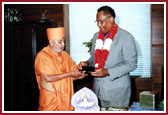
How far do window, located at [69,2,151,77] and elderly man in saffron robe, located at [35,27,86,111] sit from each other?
282 centimetres

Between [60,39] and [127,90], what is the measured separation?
3.25ft

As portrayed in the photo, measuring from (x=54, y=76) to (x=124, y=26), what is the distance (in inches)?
125

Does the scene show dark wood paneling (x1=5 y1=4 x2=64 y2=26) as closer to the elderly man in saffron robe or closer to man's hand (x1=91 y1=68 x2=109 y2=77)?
the elderly man in saffron robe

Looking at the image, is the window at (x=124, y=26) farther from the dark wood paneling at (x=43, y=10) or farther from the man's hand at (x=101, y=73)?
the man's hand at (x=101, y=73)

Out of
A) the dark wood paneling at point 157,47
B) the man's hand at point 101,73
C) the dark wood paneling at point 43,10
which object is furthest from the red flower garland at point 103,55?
the dark wood paneling at point 43,10

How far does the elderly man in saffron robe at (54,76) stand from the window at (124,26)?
282 cm

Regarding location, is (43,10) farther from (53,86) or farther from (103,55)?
(53,86)

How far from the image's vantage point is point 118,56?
254 centimetres

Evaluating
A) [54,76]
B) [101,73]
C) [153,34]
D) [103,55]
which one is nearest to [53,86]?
[54,76]

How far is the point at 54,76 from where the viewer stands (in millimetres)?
2289

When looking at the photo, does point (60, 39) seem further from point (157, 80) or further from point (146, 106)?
point (157, 80)

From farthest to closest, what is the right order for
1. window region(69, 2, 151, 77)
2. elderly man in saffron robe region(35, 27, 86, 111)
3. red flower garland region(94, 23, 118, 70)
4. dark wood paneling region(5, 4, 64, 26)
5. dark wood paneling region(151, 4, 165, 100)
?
dark wood paneling region(5, 4, 64, 26) < window region(69, 2, 151, 77) < dark wood paneling region(151, 4, 165, 100) < red flower garland region(94, 23, 118, 70) < elderly man in saffron robe region(35, 27, 86, 111)

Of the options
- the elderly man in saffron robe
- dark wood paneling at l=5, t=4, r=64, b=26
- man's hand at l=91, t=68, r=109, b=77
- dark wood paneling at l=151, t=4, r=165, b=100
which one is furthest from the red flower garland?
dark wood paneling at l=5, t=4, r=64, b=26

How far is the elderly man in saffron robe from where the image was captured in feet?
7.58
